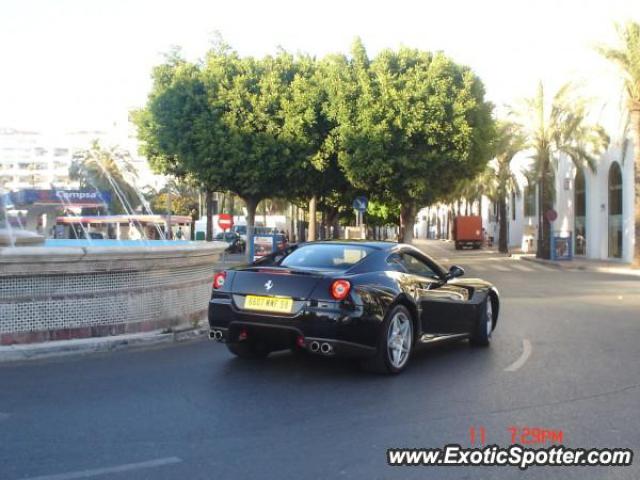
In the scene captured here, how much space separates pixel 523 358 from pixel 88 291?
541 centimetres

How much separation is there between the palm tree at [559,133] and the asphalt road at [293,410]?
29963mm

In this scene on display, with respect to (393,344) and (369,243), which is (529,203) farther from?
(393,344)

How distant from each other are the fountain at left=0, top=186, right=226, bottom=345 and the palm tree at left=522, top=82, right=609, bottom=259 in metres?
31.1

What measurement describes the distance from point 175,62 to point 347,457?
30780 millimetres

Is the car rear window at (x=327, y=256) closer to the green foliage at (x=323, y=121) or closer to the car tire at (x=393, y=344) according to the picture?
the car tire at (x=393, y=344)

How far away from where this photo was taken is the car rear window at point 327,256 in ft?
25.0

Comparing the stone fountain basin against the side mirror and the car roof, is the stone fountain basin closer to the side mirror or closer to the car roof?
the car roof

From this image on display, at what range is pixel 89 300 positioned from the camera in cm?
900

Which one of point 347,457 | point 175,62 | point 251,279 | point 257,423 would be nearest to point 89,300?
point 251,279

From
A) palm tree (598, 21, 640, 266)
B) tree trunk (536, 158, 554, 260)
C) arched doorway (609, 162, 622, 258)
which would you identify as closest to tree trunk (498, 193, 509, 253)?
tree trunk (536, 158, 554, 260)

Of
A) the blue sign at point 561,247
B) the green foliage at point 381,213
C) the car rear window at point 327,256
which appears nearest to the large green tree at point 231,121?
the green foliage at point 381,213

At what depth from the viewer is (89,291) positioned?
354 inches

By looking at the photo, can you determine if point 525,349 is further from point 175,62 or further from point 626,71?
point 175,62

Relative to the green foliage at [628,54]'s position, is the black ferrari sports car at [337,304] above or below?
below
